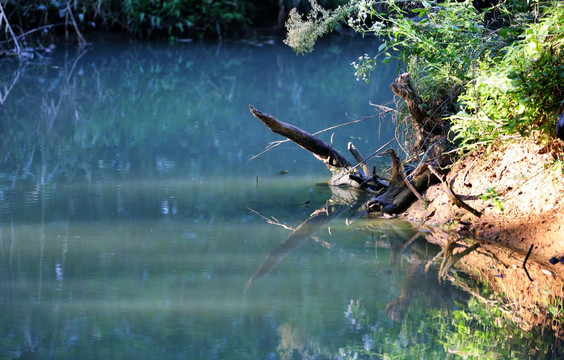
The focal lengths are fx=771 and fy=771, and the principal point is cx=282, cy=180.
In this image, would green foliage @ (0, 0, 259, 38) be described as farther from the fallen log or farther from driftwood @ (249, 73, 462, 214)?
driftwood @ (249, 73, 462, 214)

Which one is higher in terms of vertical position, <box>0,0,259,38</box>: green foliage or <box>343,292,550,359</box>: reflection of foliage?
<box>343,292,550,359</box>: reflection of foliage

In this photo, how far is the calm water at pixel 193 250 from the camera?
2.91 meters

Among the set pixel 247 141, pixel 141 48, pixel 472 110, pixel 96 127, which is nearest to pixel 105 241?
pixel 472 110

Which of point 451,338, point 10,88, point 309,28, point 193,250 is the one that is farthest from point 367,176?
point 10,88

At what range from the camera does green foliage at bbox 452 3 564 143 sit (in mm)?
3428

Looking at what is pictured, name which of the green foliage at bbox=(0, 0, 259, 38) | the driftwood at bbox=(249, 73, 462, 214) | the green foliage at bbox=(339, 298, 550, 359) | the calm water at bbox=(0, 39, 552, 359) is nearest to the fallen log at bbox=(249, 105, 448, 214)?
the driftwood at bbox=(249, 73, 462, 214)

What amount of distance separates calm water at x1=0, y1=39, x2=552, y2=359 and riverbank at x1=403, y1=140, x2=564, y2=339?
23 cm

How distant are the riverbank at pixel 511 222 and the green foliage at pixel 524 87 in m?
0.24

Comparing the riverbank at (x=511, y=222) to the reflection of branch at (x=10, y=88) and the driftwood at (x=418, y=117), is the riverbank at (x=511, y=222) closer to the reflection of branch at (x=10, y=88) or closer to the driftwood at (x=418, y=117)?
the driftwood at (x=418, y=117)

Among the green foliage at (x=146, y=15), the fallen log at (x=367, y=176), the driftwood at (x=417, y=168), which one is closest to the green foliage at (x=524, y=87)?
the driftwood at (x=417, y=168)

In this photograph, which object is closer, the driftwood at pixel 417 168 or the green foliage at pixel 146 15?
the driftwood at pixel 417 168

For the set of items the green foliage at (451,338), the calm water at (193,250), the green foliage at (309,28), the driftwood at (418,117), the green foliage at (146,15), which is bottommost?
the green foliage at (146,15)

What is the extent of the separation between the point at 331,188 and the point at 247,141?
5.10 feet

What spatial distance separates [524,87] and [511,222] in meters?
0.75
